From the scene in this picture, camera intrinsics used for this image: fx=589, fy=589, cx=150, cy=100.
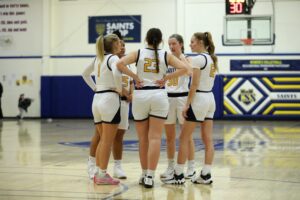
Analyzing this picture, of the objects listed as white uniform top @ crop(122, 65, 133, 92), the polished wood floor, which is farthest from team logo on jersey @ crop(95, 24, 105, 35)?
white uniform top @ crop(122, 65, 133, 92)

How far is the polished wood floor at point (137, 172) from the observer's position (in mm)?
6773

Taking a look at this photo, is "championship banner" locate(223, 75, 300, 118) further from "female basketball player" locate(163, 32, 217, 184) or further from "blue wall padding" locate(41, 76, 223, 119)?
"female basketball player" locate(163, 32, 217, 184)

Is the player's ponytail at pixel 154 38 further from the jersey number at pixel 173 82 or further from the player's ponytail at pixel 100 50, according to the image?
the jersey number at pixel 173 82

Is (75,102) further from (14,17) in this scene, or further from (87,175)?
(87,175)

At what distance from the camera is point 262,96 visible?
23047 millimetres

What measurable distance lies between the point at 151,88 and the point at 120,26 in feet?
58.3

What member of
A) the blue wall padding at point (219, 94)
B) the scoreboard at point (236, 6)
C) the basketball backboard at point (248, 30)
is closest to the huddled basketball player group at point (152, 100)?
the scoreboard at point (236, 6)

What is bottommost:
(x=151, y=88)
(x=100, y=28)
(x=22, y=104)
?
(x=22, y=104)

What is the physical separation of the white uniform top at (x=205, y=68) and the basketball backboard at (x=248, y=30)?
1292 centimetres

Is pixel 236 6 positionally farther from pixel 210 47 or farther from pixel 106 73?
pixel 106 73

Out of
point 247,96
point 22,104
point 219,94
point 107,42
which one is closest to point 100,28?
point 22,104

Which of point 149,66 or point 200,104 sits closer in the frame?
point 149,66

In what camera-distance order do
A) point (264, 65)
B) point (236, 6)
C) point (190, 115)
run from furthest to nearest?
point (264, 65) → point (236, 6) → point (190, 115)

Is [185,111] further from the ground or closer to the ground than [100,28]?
closer to the ground
